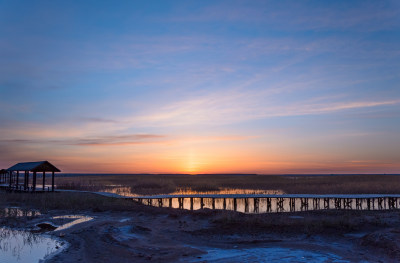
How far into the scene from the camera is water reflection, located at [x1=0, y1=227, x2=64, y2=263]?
11.3 metres

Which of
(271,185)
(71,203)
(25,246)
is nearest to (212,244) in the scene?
(25,246)

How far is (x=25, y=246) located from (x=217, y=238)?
25.1 ft

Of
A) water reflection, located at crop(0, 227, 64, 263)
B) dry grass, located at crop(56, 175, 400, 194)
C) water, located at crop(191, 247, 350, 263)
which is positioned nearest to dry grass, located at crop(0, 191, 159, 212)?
water reflection, located at crop(0, 227, 64, 263)

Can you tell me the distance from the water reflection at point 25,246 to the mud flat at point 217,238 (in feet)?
2.02

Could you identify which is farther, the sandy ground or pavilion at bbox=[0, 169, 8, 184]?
pavilion at bbox=[0, 169, 8, 184]

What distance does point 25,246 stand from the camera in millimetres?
12609

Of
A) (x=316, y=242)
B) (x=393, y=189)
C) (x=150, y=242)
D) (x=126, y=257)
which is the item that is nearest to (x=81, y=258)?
(x=126, y=257)

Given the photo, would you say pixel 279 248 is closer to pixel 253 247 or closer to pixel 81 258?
pixel 253 247

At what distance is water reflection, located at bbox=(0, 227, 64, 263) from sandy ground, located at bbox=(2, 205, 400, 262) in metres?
0.62

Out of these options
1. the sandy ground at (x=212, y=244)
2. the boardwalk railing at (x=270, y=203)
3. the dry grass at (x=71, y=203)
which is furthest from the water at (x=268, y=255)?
the boardwalk railing at (x=270, y=203)

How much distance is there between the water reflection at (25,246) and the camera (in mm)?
11270

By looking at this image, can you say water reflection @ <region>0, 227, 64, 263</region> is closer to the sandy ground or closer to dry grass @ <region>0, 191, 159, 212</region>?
the sandy ground

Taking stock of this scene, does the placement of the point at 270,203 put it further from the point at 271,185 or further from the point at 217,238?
the point at 217,238

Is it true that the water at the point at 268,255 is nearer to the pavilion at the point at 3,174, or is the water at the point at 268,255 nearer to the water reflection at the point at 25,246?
the water reflection at the point at 25,246
